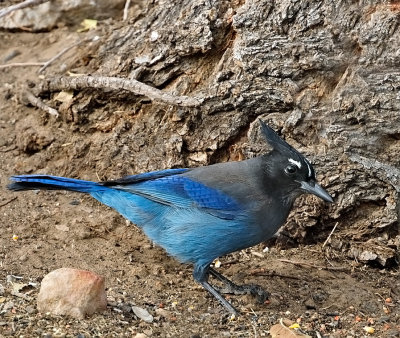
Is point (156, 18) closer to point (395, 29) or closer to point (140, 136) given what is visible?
point (140, 136)

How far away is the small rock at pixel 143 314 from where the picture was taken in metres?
4.05

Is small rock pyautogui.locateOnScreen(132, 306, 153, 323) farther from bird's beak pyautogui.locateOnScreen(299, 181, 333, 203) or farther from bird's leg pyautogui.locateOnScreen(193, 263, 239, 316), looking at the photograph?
bird's beak pyautogui.locateOnScreen(299, 181, 333, 203)

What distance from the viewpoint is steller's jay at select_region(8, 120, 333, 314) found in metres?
4.41

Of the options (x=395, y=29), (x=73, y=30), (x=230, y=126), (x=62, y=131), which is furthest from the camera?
(x=73, y=30)

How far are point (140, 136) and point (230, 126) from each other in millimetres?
695

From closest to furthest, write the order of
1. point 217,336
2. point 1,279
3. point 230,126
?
point 217,336 < point 1,279 < point 230,126

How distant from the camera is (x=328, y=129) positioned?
15.9 feet

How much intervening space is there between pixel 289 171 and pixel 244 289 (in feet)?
2.47

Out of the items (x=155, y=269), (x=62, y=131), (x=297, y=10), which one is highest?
(x=297, y=10)

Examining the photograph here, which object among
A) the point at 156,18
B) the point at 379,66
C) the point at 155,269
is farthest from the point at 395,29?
the point at 155,269

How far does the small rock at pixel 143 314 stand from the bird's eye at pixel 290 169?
1.17m

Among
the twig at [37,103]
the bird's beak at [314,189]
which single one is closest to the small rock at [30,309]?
the bird's beak at [314,189]

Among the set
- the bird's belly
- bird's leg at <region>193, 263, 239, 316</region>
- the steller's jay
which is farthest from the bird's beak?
bird's leg at <region>193, 263, 239, 316</region>

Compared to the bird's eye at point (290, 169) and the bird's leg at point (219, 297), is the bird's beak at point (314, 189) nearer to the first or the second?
the bird's eye at point (290, 169)
